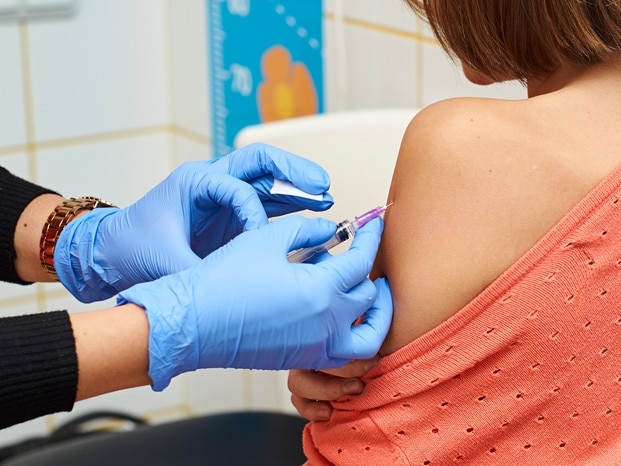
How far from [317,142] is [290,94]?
0.38 metres

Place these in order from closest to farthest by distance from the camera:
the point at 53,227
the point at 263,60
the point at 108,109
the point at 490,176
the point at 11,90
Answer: the point at 490,176 < the point at 53,227 < the point at 263,60 < the point at 11,90 < the point at 108,109

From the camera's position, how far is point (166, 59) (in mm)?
2232

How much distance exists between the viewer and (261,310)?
90 cm

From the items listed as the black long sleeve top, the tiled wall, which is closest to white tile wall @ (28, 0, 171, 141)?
the tiled wall

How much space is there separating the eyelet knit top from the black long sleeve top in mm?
278

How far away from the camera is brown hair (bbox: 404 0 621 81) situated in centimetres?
88

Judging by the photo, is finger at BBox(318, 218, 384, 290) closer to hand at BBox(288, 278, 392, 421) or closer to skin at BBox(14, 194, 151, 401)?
hand at BBox(288, 278, 392, 421)

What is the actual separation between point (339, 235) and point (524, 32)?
276mm

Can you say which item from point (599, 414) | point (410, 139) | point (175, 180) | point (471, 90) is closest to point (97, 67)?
point (471, 90)

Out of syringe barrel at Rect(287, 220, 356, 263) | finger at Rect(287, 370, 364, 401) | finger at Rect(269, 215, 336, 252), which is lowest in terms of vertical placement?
finger at Rect(287, 370, 364, 401)

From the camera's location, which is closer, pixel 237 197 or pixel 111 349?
pixel 111 349

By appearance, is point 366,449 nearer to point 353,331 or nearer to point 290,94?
point 353,331

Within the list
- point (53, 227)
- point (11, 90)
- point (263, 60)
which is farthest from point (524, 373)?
point (11, 90)

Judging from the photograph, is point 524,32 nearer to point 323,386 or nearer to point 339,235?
point 339,235
